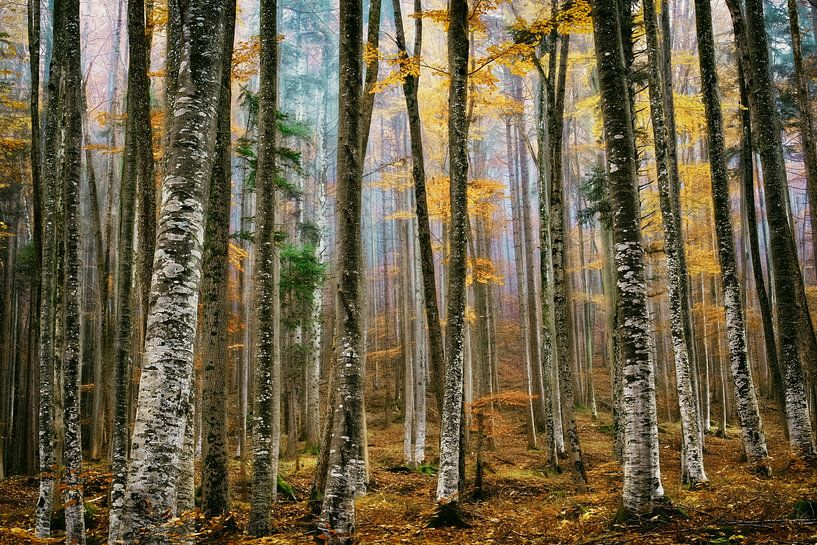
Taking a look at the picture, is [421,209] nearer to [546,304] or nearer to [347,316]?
[347,316]

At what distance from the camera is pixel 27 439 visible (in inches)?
721

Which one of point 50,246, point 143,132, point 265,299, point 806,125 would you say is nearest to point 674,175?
point 806,125

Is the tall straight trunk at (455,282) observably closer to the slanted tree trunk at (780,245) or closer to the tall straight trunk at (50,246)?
the tall straight trunk at (50,246)

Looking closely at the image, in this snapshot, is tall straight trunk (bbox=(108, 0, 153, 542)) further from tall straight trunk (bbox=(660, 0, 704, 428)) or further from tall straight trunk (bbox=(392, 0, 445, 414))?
tall straight trunk (bbox=(660, 0, 704, 428))

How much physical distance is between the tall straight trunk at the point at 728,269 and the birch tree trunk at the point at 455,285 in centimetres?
500

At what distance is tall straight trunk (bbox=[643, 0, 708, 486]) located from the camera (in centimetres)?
934

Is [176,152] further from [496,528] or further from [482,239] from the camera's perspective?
[482,239]

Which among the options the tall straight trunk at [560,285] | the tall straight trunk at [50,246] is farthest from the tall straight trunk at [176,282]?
the tall straight trunk at [560,285]

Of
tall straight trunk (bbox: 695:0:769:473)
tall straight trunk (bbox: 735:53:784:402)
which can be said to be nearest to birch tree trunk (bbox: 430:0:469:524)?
tall straight trunk (bbox: 695:0:769:473)

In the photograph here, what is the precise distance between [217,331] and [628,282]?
5.55m

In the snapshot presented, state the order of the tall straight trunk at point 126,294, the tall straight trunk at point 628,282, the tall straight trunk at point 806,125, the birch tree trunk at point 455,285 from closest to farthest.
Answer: the tall straight trunk at point 628,282 → the tall straight trunk at point 126,294 → the birch tree trunk at point 455,285 → the tall straight trunk at point 806,125

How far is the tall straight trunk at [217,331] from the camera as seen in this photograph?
7117mm

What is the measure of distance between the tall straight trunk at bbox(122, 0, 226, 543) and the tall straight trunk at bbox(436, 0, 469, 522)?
191 inches

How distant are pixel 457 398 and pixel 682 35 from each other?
26133 millimetres
